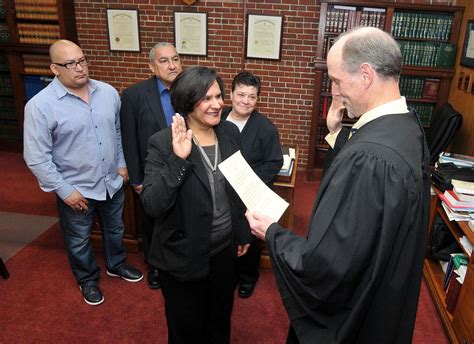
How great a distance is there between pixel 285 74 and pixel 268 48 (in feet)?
1.28

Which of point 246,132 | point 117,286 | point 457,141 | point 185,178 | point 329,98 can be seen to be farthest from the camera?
point 329,98

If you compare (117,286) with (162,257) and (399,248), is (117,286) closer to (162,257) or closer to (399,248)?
(162,257)

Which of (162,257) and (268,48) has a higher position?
(268,48)

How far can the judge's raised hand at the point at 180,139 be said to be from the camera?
1633mm

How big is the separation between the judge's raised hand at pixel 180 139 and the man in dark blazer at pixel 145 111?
3.36ft

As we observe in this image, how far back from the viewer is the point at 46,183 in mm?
2352

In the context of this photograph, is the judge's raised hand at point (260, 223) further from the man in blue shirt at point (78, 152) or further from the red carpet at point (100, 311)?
the man in blue shirt at point (78, 152)

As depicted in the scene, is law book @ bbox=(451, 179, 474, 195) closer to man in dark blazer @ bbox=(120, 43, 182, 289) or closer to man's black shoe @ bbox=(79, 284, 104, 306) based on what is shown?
man in dark blazer @ bbox=(120, 43, 182, 289)

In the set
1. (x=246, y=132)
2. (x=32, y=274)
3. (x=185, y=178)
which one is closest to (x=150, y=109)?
(x=246, y=132)

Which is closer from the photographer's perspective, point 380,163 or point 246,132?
point 380,163

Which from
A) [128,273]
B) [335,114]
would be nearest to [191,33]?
[128,273]

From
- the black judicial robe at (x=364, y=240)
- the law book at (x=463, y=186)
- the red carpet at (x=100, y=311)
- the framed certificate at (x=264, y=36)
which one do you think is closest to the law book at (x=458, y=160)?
the law book at (x=463, y=186)

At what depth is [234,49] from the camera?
506 cm

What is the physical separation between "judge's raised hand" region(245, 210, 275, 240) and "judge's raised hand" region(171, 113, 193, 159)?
14.8 inches
